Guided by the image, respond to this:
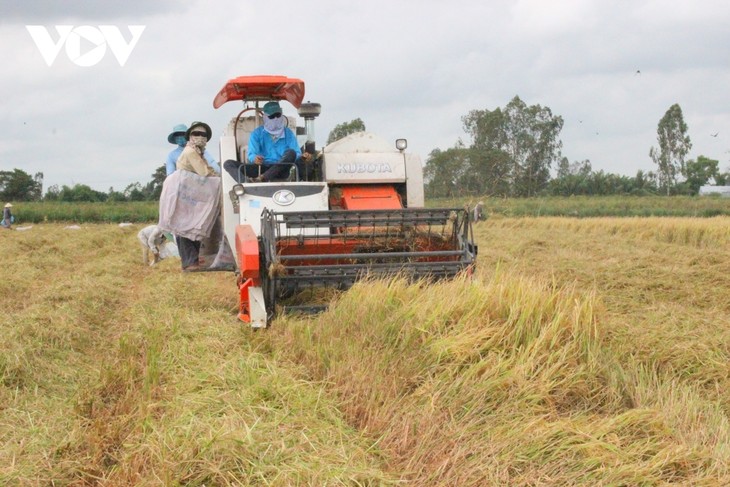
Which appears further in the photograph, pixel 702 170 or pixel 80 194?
pixel 702 170

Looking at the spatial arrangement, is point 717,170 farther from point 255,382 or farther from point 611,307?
point 255,382

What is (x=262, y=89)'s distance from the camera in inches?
370

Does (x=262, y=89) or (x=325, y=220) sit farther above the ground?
(x=262, y=89)

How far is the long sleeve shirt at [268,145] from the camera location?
891cm

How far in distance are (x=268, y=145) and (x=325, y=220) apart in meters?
1.99

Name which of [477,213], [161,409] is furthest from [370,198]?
[477,213]

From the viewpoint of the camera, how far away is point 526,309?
5.34 metres

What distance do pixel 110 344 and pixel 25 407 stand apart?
2.11 meters

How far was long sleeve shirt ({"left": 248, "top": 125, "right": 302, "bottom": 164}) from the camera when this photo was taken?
8.91 meters

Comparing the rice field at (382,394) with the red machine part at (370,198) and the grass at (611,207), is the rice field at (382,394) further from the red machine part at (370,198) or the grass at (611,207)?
the grass at (611,207)

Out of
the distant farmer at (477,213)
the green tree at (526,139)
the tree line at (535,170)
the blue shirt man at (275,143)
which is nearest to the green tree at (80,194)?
the tree line at (535,170)

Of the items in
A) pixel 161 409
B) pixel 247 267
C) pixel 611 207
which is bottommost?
pixel 161 409

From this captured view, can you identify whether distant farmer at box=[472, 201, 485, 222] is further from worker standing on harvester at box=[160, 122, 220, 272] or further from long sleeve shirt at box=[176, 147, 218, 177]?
long sleeve shirt at box=[176, 147, 218, 177]

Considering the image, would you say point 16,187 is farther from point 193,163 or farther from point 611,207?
point 193,163
